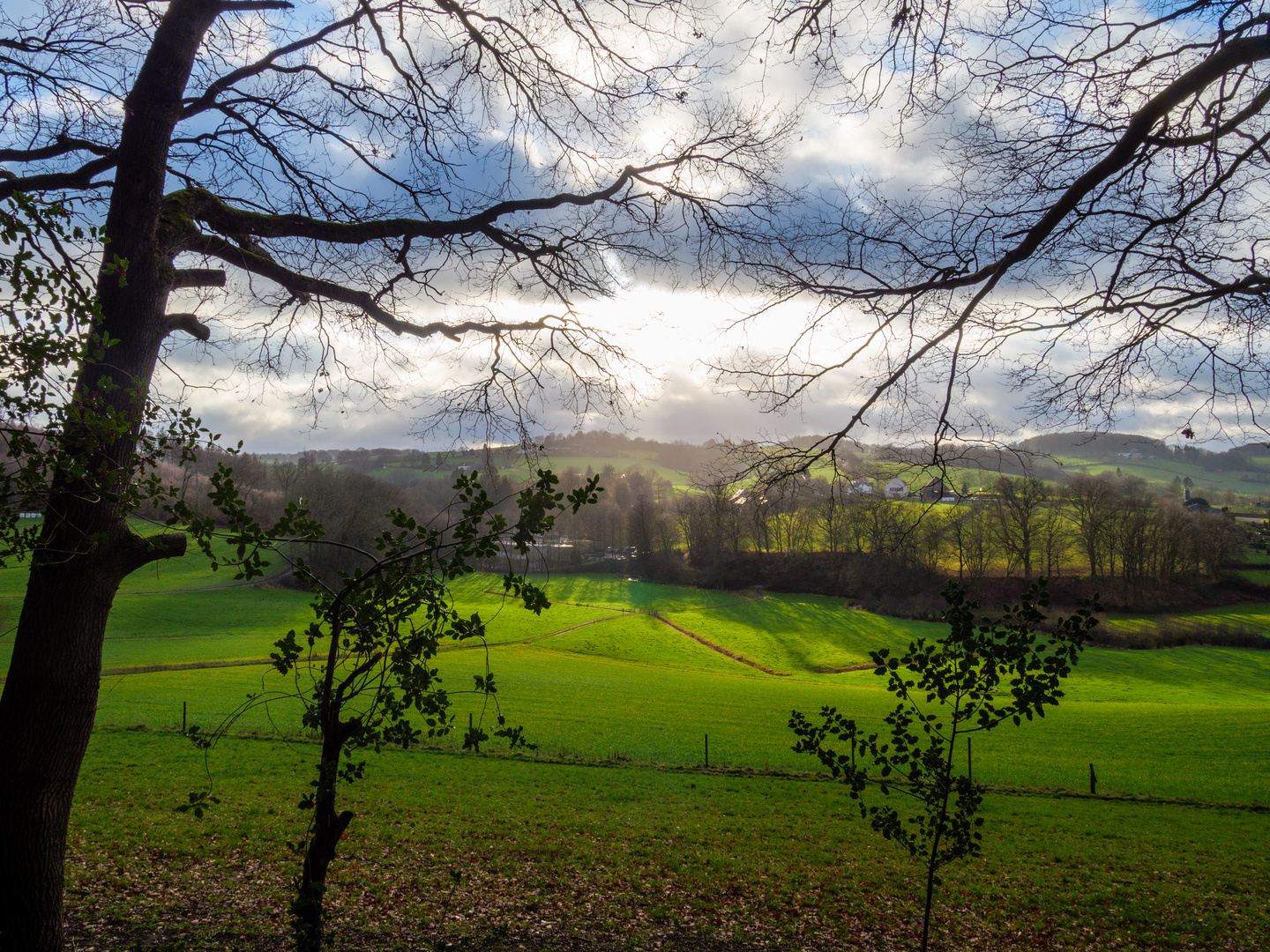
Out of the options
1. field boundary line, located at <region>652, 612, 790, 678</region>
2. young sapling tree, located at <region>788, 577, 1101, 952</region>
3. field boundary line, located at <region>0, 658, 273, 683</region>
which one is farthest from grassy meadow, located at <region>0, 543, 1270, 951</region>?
field boundary line, located at <region>652, 612, 790, 678</region>

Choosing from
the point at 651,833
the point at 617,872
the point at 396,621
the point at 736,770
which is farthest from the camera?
the point at 736,770

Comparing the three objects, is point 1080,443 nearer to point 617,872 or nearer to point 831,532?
point 617,872

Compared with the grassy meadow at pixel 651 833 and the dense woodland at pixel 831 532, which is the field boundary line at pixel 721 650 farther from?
the grassy meadow at pixel 651 833

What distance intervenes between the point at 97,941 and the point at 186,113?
22.3 feet

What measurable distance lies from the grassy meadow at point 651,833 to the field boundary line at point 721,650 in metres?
9.80

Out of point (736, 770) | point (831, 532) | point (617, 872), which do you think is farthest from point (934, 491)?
point (831, 532)

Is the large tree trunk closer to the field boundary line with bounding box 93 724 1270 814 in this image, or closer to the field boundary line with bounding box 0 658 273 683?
the field boundary line with bounding box 93 724 1270 814

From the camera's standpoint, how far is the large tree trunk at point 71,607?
3.48 m

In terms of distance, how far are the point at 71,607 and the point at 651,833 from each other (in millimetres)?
9540

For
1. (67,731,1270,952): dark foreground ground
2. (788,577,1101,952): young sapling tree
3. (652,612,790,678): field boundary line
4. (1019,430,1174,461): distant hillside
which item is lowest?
(652,612,790,678): field boundary line

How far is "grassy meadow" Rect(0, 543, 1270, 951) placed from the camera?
7.01 m

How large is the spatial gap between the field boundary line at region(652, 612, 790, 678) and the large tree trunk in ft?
122

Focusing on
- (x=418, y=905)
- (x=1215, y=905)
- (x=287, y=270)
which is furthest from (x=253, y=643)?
(x=1215, y=905)

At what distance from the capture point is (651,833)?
10.9 meters
